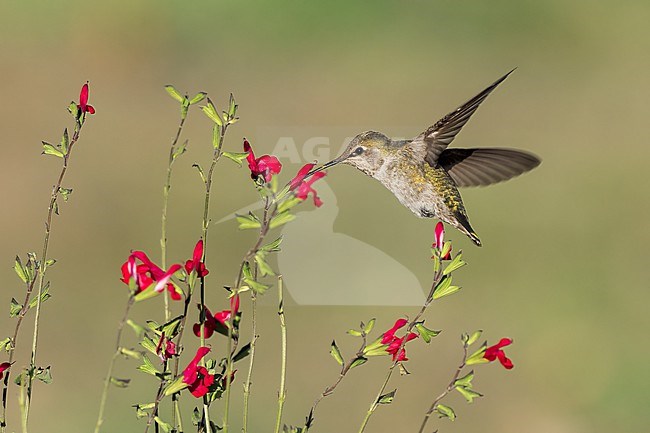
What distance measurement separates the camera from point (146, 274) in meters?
1.21

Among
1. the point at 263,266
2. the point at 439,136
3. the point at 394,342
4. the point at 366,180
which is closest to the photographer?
the point at 263,266

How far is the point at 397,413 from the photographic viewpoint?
429 centimetres

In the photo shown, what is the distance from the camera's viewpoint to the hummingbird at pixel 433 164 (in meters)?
1.95

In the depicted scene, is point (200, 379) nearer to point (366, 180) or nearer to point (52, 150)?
point (52, 150)

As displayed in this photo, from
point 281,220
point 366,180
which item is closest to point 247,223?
point 281,220

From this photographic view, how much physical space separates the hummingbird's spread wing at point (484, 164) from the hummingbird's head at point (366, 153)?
200 millimetres

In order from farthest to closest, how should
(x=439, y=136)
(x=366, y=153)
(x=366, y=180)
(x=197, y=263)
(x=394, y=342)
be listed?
(x=366, y=180) < (x=439, y=136) < (x=366, y=153) < (x=394, y=342) < (x=197, y=263)

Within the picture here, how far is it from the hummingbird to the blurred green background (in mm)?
1447

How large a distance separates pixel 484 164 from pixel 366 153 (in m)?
0.34

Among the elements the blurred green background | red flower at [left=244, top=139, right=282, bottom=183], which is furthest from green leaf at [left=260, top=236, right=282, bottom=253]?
the blurred green background

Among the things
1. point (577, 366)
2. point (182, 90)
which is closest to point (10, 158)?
point (182, 90)

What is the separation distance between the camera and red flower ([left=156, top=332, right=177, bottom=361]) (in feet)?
4.09

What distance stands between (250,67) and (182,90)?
0.87 m

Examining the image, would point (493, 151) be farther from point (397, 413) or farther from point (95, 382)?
point (95, 382)
